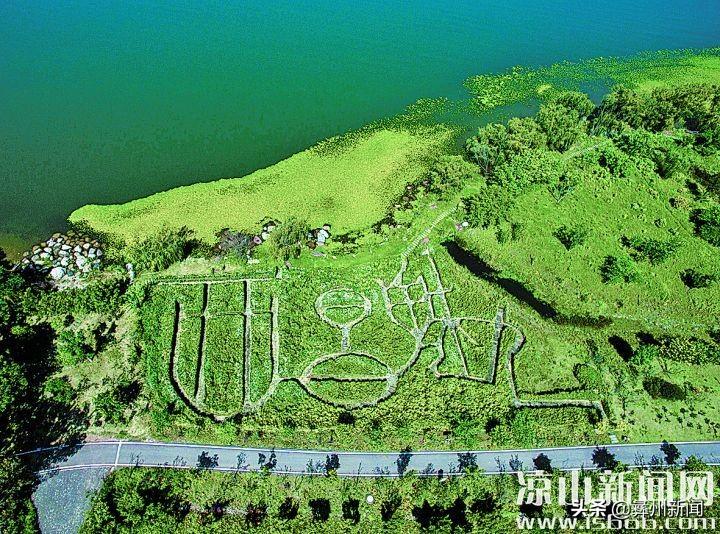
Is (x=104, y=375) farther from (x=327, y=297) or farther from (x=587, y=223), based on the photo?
(x=587, y=223)

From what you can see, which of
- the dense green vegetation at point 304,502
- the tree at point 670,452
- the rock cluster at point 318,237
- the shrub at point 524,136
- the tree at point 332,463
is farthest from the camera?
the shrub at point 524,136

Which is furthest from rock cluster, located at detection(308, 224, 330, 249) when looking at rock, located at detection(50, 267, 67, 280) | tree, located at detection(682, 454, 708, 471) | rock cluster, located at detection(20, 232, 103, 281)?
tree, located at detection(682, 454, 708, 471)

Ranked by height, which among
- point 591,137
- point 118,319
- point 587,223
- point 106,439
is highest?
point 591,137

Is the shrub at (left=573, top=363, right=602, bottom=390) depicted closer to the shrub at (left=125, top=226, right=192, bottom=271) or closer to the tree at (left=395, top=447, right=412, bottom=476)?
the tree at (left=395, top=447, right=412, bottom=476)

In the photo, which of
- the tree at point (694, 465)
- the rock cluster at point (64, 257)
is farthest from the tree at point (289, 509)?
the rock cluster at point (64, 257)

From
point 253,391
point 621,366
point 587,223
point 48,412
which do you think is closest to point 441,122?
point 587,223

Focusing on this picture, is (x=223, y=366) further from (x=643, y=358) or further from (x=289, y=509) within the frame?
(x=643, y=358)

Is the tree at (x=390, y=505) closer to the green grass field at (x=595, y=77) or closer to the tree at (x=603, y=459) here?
the tree at (x=603, y=459)
